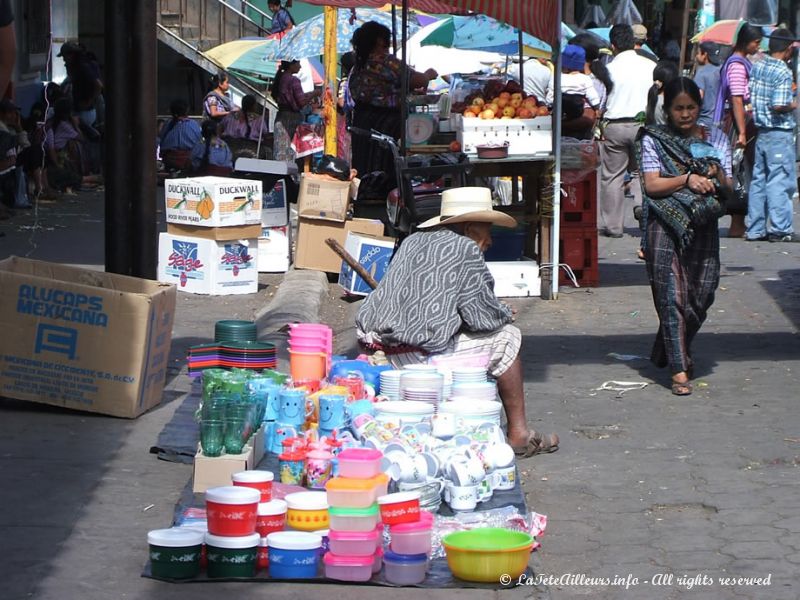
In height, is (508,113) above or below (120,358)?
above

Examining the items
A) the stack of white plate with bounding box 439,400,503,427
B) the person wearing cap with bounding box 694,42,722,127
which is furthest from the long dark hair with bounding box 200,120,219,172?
the stack of white plate with bounding box 439,400,503,427

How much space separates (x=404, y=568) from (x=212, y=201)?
615 centimetres

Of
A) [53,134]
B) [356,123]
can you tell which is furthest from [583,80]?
[53,134]

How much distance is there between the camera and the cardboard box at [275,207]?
11.5m

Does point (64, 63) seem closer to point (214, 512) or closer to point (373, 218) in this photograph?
point (373, 218)

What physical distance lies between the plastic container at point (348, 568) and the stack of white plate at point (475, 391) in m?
1.61

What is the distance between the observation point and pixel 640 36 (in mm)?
19656

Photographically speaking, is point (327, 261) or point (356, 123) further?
point (356, 123)

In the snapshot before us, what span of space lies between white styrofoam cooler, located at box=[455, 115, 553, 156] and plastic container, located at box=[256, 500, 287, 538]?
19.1 feet

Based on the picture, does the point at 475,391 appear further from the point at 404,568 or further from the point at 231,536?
the point at 231,536

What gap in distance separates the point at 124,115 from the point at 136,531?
313 centimetres

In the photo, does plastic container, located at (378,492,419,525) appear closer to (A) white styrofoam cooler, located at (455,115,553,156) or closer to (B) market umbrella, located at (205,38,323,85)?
(A) white styrofoam cooler, located at (455,115,553,156)

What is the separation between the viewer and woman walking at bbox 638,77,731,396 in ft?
24.1

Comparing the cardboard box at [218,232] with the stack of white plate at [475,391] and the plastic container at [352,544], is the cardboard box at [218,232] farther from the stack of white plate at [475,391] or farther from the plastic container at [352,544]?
the plastic container at [352,544]
